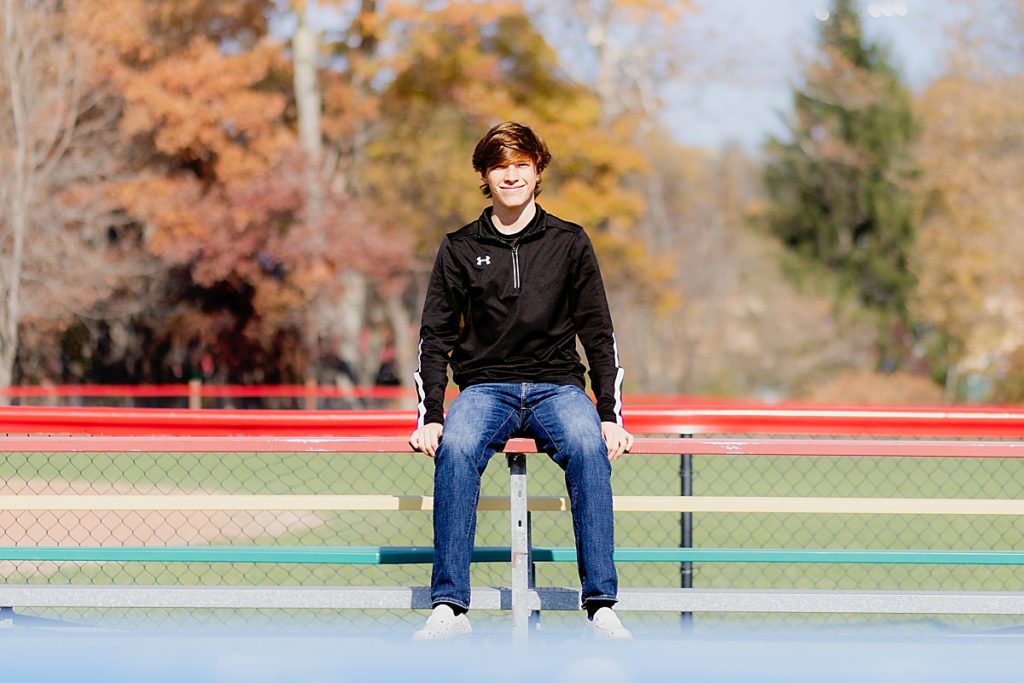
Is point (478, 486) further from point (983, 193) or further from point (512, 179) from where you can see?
point (983, 193)

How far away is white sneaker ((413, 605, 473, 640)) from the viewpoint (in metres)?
3.96

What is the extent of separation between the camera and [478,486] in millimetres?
4117

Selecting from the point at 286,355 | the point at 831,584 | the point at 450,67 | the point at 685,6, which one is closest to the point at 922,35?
the point at 685,6

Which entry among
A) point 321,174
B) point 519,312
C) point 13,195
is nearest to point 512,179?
point 519,312

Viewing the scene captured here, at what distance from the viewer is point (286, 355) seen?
26875 millimetres

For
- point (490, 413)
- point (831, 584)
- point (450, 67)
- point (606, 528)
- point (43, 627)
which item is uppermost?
point (450, 67)

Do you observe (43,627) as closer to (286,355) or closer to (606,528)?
(606,528)

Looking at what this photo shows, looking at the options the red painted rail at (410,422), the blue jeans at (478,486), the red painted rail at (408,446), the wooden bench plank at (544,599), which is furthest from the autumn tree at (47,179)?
the blue jeans at (478,486)

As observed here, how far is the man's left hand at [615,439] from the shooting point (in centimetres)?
419

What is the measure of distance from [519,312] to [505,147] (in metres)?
0.56

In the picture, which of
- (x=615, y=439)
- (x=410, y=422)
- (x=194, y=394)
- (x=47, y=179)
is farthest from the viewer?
(x=47, y=179)

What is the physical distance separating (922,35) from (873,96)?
11.3 m

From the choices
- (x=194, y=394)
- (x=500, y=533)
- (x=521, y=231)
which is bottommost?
(x=500, y=533)

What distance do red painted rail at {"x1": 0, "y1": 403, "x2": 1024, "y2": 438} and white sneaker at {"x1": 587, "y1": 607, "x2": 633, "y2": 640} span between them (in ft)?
3.01
